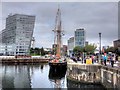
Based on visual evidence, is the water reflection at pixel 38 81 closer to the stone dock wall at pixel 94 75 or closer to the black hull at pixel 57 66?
the black hull at pixel 57 66

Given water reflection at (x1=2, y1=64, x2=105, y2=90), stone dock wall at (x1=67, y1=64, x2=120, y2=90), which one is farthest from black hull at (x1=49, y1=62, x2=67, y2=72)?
stone dock wall at (x1=67, y1=64, x2=120, y2=90)

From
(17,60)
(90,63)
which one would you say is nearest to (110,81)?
(90,63)

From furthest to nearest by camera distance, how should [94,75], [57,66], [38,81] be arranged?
[57,66] < [38,81] < [94,75]

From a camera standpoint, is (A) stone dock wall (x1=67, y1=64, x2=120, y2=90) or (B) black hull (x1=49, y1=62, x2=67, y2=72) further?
(B) black hull (x1=49, y1=62, x2=67, y2=72)

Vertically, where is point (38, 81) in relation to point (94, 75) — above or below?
below

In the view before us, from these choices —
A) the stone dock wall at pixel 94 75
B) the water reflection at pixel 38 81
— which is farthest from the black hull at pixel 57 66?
the stone dock wall at pixel 94 75

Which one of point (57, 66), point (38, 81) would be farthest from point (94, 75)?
point (57, 66)

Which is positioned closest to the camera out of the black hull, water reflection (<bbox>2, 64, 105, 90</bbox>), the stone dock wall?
the stone dock wall

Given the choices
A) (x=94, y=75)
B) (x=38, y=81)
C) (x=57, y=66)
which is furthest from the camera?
(x=57, y=66)

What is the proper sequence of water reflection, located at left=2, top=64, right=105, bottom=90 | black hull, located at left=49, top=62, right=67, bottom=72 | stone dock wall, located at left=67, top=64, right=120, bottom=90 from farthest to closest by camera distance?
black hull, located at left=49, top=62, right=67, bottom=72 → water reflection, located at left=2, top=64, right=105, bottom=90 → stone dock wall, located at left=67, top=64, right=120, bottom=90

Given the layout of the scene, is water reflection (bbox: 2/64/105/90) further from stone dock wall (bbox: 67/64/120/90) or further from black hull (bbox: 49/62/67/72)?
stone dock wall (bbox: 67/64/120/90)

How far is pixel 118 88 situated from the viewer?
28234 mm

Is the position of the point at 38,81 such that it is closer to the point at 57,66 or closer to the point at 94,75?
the point at 94,75

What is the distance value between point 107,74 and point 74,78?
1027 cm
